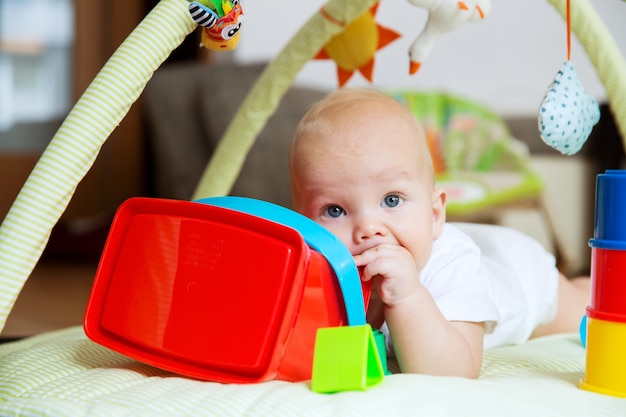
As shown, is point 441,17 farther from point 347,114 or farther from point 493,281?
point 493,281

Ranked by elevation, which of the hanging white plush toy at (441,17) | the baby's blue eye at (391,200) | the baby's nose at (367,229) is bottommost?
the baby's nose at (367,229)

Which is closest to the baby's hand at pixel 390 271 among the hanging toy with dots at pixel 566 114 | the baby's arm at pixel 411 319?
the baby's arm at pixel 411 319

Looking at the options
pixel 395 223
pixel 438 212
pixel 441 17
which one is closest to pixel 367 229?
pixel 395 223

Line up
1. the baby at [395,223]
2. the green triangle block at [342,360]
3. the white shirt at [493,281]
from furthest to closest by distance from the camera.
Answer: the white shirt at [493,281] → the baby at [395,223] → the green triangle block at [342,360]

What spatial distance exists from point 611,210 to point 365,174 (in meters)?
0.25

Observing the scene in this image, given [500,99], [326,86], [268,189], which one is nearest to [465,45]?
[500,99]

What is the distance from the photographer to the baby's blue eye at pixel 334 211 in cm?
82

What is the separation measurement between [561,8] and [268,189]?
1559 millimetres

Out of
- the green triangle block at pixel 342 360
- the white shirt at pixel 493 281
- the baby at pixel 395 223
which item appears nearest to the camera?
the green triangle block at pixel 342 360

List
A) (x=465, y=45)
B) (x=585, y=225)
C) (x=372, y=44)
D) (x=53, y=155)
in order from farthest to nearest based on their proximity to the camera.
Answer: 1. (x=465, y=45)
2. (x=585, y=225)
3. (x=372, y=44)
4. (x=53, y=155)

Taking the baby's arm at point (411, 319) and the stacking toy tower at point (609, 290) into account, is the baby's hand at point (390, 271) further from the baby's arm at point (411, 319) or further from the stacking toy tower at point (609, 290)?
the stacking toy tower at point (609, 290)

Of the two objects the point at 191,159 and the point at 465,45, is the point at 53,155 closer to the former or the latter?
the point at 191,159

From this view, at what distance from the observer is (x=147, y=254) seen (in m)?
0.74

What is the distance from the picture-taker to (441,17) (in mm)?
945
